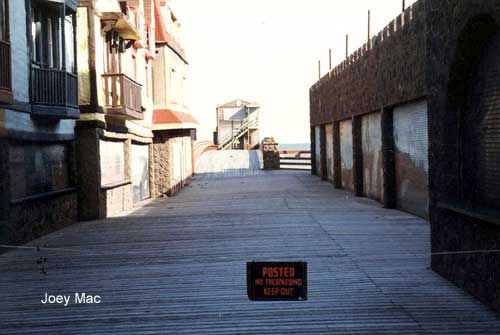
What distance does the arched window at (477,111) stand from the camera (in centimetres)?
720

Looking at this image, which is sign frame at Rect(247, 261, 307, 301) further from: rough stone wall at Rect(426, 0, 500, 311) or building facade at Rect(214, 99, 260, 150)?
building facade at Rect(214, 99, 260, 150)

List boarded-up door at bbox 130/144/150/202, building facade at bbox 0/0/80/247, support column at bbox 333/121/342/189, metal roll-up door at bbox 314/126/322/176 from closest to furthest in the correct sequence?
building facade at bbox 0/0/80/247 → boarded-up door at bbox 130/144/150/202 → support column at bbox 333/121/342/189 → metal roll-up door at bbox 314/126/322/176

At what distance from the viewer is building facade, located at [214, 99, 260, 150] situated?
55469 millimetres

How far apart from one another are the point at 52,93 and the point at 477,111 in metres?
9.90

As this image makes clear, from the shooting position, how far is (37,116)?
524 inches

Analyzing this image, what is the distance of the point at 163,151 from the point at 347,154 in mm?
7752

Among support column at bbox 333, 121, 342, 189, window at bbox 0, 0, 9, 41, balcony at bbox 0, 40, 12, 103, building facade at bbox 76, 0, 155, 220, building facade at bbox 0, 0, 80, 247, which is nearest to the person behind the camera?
balcony at bbox 0, 40, 12, 103

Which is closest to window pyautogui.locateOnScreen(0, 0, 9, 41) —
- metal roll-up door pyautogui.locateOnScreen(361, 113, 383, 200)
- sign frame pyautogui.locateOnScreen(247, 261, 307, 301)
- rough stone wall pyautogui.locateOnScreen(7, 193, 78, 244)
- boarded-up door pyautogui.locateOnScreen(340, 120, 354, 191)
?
rough stone wall pyautogui.locateOnScreen(7, 193, 78, 244)

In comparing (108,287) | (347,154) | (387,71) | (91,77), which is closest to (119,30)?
(91,77)

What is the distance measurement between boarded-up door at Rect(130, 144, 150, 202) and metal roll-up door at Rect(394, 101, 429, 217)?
31.2ft

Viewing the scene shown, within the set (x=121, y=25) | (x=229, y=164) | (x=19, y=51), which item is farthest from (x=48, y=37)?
(x=229, y=164)

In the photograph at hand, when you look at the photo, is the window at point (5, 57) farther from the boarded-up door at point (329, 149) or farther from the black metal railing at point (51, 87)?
the boarded-up door at point (329, 149)

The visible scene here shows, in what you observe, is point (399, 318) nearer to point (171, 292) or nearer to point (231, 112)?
point (171, 292)

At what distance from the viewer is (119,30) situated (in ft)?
60.6
